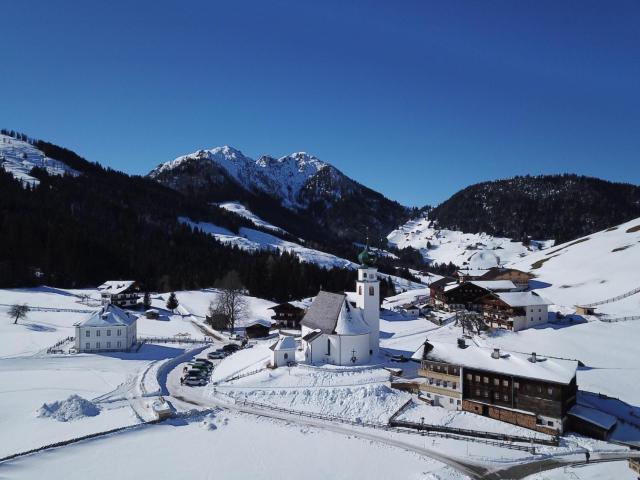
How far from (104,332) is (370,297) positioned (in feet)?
111

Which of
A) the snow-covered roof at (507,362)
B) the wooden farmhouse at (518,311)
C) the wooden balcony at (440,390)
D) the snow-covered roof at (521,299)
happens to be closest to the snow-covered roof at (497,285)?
the wooden farmhouse at (518,311)

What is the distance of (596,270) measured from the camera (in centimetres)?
9481

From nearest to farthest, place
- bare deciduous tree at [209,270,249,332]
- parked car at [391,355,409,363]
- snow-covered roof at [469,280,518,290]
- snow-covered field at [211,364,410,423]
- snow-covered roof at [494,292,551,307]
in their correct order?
snow-covered field at [211,364,410,423] < parked car at [391,355,409,363] < snow-covered roof at [494,292,551,307] < bare deciduous tree at [209,270,249,332] < snow-covered roof at [469,280,518,290]

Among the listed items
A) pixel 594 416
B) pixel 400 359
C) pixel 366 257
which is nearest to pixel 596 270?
pixel 400 359

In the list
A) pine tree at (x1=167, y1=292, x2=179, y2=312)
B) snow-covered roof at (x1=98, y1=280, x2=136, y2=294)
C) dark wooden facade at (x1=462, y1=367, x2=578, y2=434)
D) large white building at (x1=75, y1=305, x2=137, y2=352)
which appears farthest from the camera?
snow-covered roof at (x1=98, y1=280, x2=136, y2=294)

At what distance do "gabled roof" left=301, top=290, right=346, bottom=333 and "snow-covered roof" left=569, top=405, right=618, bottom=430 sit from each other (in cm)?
2332

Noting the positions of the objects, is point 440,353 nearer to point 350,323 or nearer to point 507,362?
point 507,362

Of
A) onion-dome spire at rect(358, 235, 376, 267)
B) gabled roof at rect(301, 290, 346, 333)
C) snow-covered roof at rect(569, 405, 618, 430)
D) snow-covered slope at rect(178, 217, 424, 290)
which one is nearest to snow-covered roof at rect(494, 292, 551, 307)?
onion-dome spire at rect(358, 235, 376, 267)

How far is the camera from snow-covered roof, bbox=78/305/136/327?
58.7 m

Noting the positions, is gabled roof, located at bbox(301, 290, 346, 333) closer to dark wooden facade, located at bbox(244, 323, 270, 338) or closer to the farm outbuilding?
the farm outbuilding

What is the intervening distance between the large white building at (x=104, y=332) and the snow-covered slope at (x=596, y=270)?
66.9m

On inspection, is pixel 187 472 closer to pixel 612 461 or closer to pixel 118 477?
pixel 118 477

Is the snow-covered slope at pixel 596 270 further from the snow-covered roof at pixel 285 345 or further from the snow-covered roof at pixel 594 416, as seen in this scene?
the snow-covered roof at pixel 285 345

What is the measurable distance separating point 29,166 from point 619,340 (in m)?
202
